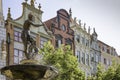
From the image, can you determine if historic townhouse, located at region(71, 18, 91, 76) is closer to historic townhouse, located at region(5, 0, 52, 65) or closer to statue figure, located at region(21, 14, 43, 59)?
historic townhouse, located at region(5, 0, 52, 65)

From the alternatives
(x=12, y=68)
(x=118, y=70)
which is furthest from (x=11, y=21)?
(x=12, y=68)

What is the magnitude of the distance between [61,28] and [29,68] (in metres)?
34.2

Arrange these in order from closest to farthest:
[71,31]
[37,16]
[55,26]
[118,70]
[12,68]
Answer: [12,68] → [118,70] → [37,16] → [55,26] → [71,31]

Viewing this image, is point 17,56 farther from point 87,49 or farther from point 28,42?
point 28,42

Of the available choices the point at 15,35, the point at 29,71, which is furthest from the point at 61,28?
the point at 29,71

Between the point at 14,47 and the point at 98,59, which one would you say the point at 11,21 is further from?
the point at 98,59

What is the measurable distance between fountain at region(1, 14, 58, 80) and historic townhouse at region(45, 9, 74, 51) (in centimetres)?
3079

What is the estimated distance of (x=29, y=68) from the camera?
15.5m

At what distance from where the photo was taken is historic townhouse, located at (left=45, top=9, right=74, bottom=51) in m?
48.0

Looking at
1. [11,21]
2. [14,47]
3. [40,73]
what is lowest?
[40,73]

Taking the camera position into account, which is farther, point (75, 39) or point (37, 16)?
point (75, 39)

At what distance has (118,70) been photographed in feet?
128

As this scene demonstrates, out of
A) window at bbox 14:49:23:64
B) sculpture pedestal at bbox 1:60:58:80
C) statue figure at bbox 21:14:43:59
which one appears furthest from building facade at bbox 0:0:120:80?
sculpture pedestal at bbox 1:60:58:80

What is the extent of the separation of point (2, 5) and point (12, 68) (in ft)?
84.8
